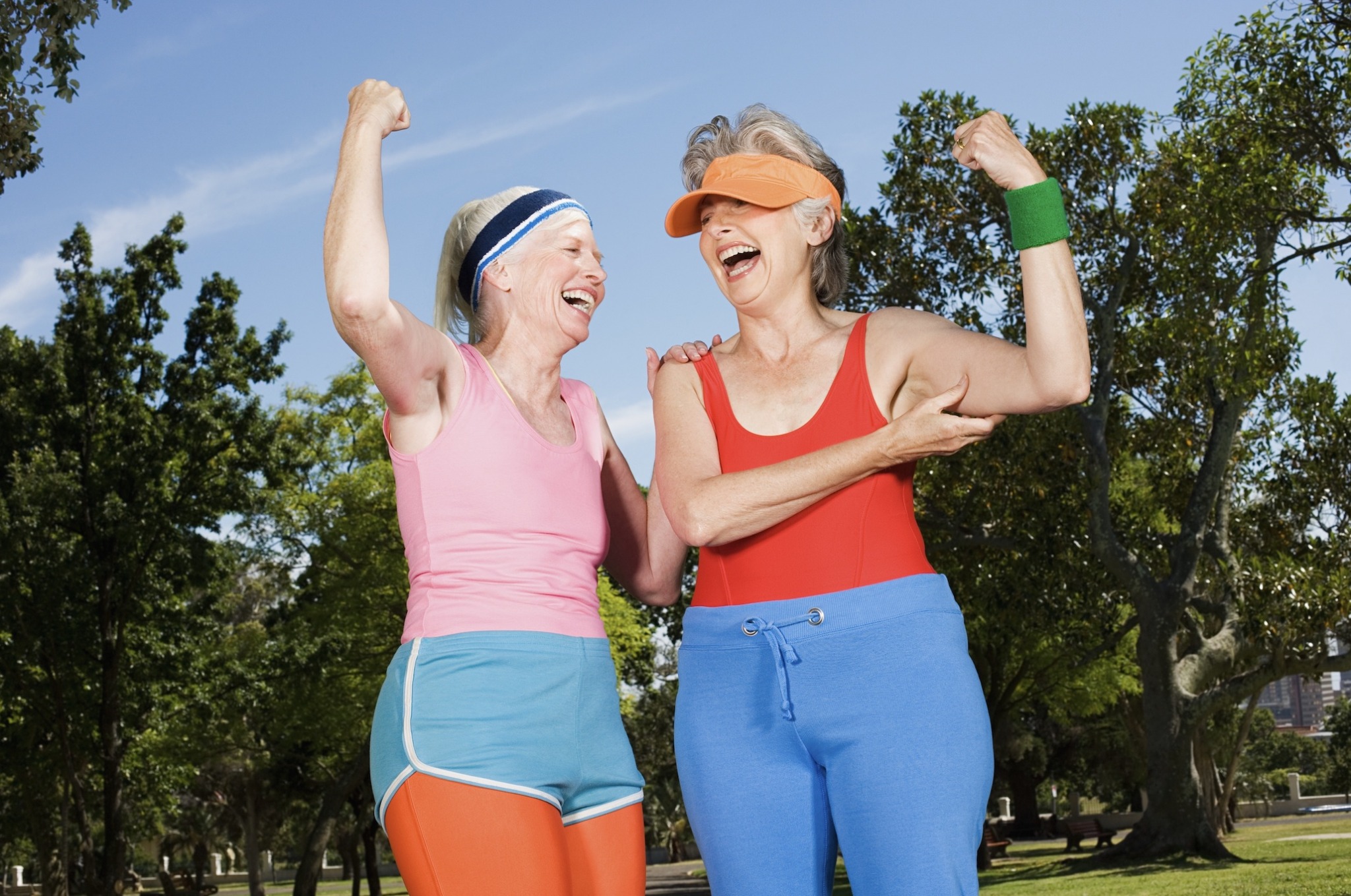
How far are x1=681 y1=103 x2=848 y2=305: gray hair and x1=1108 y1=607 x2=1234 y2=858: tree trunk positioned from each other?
59.2ft

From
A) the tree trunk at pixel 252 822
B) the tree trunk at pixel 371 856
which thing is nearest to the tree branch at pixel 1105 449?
the tree trunk at pixel 371 856

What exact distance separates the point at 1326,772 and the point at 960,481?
62.5 meters

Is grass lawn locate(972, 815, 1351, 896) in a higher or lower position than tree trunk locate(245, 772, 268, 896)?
lower

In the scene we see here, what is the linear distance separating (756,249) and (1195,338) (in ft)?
48.3

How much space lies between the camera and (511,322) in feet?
10.4

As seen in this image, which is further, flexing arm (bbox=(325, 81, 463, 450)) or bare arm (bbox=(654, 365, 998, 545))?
bare arm (bbox=(654, 365, 998, 545))

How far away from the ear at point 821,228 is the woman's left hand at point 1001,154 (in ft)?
1.42

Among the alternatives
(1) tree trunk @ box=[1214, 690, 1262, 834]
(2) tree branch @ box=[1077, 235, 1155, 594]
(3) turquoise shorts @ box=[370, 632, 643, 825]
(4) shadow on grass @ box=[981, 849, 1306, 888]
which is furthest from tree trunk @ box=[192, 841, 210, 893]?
(3) turquoise shorts @ box=[370, 632, 643, 825]

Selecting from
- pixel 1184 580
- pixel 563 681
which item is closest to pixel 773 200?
pixel 563 681

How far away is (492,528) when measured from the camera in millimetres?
2820

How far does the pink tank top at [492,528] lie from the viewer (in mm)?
2770

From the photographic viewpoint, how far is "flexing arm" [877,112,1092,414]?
2.71m

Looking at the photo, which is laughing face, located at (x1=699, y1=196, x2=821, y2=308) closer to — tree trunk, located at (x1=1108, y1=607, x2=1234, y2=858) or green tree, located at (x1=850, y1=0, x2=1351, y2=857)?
green tree, located at (x1=850, y1=0, x2=1351, y2=857)

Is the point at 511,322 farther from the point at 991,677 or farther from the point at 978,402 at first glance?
the point at 991,677
